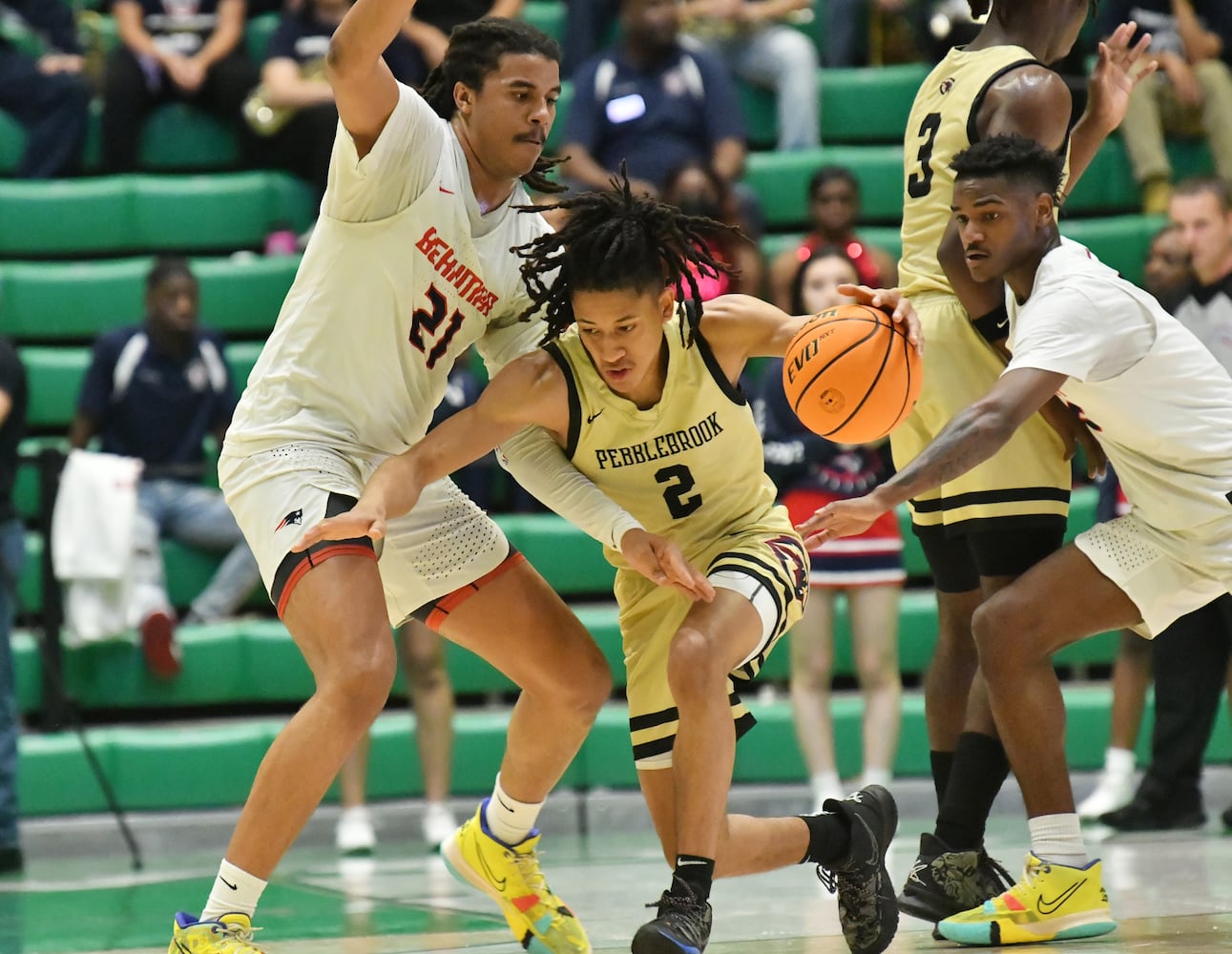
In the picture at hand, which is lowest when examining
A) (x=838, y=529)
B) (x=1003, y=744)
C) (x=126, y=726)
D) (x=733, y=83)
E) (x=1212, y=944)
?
(x=1212, y=944)

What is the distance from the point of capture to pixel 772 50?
9.63 m

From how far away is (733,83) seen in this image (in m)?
9.79

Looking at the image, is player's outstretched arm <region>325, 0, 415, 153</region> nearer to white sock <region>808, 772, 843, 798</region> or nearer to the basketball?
the basketball

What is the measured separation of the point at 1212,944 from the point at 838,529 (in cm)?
128

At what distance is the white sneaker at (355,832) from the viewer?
22.8ft

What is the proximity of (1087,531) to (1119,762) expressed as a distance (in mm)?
2916

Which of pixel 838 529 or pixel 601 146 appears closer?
pixel 838 529

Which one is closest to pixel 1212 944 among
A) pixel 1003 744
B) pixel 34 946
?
pixel 1003 744

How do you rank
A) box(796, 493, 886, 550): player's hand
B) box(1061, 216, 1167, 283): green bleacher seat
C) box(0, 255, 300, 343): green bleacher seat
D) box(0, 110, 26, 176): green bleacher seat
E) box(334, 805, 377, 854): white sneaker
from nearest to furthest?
box(796, 493, 886, 550): player's hand
box(334, 805, 377, 854): white sneaker
box(1061, 216, 1167, 283): green bleacher seat
box(0, 255, 300, 343): green bleacher seat
box(0, 110, 26, 176): green bleacher seat

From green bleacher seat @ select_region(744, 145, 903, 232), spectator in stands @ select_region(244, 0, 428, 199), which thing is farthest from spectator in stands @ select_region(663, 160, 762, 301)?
spectator in stands @ select_region(244, 0, 428, 199)

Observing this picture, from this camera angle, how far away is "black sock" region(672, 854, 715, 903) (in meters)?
3.92

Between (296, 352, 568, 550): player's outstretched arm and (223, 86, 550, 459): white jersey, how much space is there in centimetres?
19

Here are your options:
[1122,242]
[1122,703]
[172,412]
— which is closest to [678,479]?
[1122,703]

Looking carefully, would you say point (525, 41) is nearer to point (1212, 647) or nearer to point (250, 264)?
point (1212, 647)
